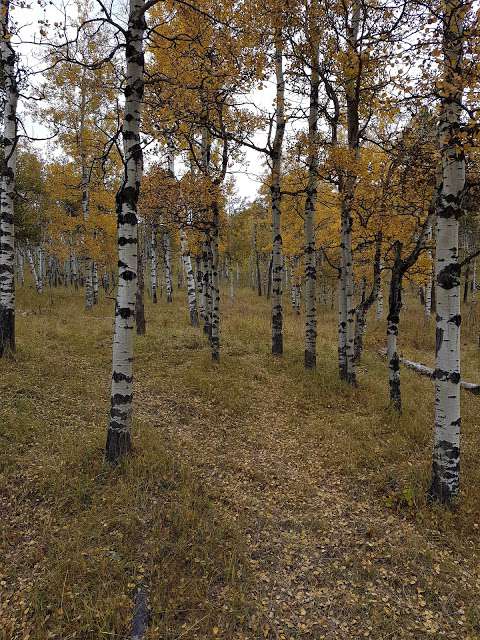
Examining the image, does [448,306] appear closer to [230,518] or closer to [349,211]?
[230,518]

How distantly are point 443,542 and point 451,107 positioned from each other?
19.1 feet

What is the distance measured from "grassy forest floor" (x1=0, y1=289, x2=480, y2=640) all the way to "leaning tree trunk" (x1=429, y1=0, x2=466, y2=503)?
25.8 inches

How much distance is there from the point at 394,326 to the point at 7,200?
407 inches

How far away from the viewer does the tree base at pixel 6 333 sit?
954 cm

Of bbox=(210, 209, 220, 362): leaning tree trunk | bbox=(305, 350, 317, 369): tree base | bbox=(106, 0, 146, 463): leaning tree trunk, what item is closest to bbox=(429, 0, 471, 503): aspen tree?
bbox=(106, 0, 146, 463): leaning tree trunk

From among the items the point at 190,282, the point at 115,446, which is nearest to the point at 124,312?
the point at 115,446

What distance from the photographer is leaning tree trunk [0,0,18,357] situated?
919cm

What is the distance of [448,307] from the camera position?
5.15 meters

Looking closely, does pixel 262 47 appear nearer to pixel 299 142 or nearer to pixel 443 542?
pixel 299 142

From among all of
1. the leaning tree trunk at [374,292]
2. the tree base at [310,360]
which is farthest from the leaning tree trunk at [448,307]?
the tree base at [310,360]

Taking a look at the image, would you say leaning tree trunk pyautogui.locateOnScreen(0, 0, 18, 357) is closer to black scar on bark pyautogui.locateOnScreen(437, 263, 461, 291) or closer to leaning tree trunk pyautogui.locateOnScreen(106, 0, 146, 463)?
leaning tree trunk pyautogui.locateOnScreen(106, 0, 146, 463)

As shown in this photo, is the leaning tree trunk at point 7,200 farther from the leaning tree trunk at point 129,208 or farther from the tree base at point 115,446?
the tree base at point 115,446

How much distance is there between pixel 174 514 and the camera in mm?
4891

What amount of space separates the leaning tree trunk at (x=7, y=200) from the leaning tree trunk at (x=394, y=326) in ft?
30.5
